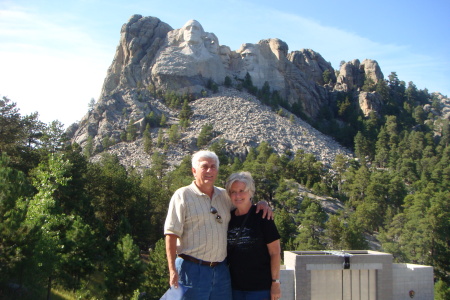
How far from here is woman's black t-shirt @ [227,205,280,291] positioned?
Answer: 465cm

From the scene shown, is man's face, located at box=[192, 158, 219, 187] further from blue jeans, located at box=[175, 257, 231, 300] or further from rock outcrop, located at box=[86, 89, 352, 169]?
rock outcrop, located at box=[86, 89, 352, 169]

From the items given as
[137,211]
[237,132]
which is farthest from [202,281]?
[237,132]

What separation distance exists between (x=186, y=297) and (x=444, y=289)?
2854cm

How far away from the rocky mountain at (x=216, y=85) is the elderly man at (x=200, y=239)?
55210mm

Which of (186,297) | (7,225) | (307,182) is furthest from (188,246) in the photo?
(307,182)

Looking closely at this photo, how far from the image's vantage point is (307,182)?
1976 inches

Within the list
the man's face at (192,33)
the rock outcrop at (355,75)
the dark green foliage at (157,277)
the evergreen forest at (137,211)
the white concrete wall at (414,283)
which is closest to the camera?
the evergreen forest at (137,211)

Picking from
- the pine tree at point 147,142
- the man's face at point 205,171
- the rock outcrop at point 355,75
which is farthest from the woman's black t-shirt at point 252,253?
the rock outcrop at point 355,75

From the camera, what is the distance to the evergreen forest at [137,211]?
15.2 meters

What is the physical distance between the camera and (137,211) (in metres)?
33.9

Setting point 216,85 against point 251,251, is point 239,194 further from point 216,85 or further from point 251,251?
point 216,85

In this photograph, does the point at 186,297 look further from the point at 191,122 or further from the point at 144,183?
the point at 191,122

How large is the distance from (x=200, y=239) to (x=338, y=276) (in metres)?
12.1

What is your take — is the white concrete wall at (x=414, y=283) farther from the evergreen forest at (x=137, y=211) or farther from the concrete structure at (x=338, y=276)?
the evergreen forest at (x=137, y=211)
